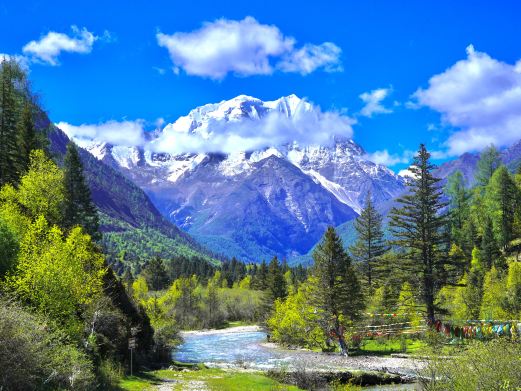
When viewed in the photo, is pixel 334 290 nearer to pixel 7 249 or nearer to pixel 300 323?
pixel 300 323

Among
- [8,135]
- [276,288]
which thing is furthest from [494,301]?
[8,135]

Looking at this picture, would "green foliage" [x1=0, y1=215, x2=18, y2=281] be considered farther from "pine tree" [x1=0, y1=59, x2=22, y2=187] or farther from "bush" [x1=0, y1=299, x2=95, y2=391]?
"pine tree" [x1=0, y1=59, x2=22, y2=187]

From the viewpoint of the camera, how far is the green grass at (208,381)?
1289 inches

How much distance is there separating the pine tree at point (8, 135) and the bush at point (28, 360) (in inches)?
1837

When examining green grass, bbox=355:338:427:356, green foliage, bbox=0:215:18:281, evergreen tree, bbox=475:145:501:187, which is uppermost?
evergreen tree, bbox=475:145:501:187

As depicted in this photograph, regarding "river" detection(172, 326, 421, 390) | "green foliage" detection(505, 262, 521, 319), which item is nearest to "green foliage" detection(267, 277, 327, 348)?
"river" detection(172, 326, 421, 390)

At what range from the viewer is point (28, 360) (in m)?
18.0

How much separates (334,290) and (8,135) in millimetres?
47180

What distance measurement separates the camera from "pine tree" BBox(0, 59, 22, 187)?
6184 cm

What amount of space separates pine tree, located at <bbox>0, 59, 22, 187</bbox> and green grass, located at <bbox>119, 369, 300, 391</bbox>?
36.7 meters

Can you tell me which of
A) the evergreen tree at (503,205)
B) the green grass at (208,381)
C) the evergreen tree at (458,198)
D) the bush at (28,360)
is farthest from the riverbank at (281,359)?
the evergreen tree at (458,198)

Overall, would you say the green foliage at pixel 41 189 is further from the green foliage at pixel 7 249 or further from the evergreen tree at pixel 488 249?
the evergreen tree at pixel 488 249

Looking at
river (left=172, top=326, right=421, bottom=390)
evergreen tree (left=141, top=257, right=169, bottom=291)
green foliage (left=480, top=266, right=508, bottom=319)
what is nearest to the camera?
river (left=172, top=326, right=421, bottom=390)

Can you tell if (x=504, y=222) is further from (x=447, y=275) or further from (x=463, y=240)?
(x=447, y=275)
